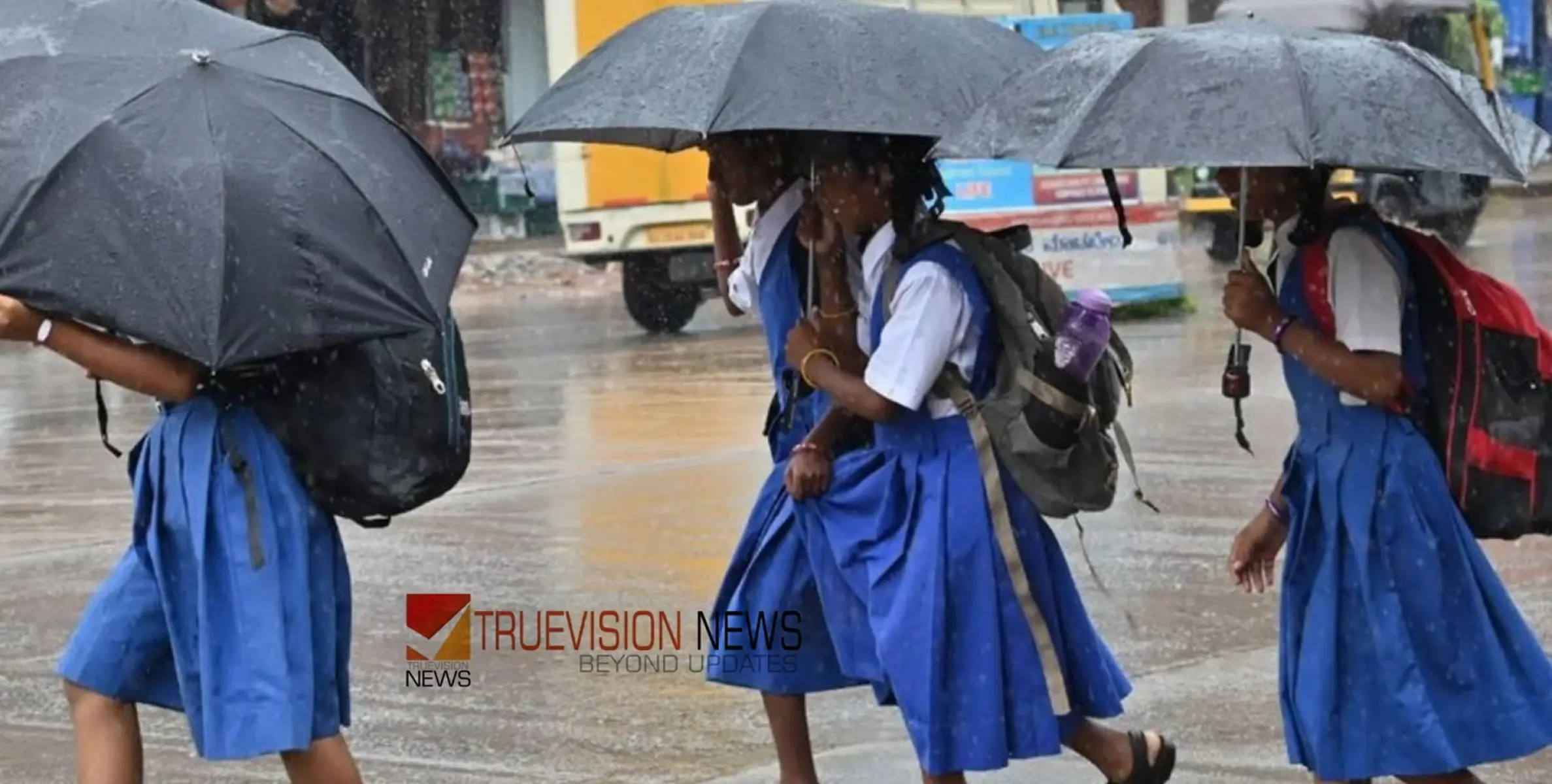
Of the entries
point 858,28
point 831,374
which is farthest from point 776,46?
point 831,374

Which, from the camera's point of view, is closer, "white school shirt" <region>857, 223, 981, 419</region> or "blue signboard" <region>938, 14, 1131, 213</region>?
"white school shirt" <region>857, 223, 981, 419</region>

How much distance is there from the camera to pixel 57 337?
4305 millimetres

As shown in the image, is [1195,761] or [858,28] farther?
[1195,761]

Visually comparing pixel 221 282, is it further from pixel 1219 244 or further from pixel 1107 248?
pixel 1219 244

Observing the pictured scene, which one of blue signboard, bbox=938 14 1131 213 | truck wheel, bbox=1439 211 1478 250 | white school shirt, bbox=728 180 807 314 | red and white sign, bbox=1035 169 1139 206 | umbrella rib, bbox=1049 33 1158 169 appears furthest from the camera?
truck wheel, bbox=1439 211 1478 250

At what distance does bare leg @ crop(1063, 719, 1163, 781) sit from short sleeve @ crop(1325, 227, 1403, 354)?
A: 3.79 ft

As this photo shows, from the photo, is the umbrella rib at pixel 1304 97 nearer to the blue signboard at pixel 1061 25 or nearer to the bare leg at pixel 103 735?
the bare leg at pixel 103 735

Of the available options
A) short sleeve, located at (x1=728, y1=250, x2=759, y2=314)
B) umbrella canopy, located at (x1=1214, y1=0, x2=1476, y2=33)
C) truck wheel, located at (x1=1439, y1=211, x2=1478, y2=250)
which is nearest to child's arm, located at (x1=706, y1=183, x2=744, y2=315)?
short sleeve, located at (x1=728, y1=250, x2=759, y2=314)

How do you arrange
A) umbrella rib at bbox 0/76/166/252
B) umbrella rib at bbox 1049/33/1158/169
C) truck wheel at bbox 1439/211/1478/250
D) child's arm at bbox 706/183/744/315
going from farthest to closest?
1. truck wheel at bbox 1439/211/1478/250
2. child's arm at bbox 706/183/744/315
3. umbrella rib at bbox 1049/33/1158/169
4. umbrella rib at bbox 0/76/166/252

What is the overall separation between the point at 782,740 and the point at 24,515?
18.8 ft

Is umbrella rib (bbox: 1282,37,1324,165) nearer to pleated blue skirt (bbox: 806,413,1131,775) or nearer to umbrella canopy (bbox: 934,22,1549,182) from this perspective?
umbrella canopy (bbox: 934,22,1549,182)

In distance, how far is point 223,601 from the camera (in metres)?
4.52

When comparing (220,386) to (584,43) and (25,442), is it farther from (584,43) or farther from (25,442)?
(584,43)

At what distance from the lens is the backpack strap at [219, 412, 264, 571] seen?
14.8 feet
